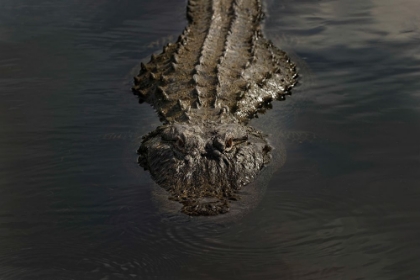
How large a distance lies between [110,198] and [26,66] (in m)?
3.79

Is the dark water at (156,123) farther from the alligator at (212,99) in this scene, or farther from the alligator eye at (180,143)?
the alligator eye at (180,143)

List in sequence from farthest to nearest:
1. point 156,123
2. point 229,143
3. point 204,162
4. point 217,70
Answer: point 217,70
point 156,123
point 229,143
point 204,162

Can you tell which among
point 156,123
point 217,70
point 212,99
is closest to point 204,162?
point 212,99

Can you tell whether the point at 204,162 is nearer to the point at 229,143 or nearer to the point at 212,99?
the point at 229,143

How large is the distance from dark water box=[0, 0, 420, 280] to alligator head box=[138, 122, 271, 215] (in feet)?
0.72

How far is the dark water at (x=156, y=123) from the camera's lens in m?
6.08

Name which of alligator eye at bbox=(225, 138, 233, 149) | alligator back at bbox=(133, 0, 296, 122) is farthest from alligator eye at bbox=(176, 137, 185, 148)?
alligator back at bbox=(133, 0, 296, 122)

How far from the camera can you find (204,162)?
7055 mm

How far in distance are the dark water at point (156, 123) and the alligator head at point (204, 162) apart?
0.22 metres

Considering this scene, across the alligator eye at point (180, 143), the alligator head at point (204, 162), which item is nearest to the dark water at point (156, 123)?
the alligator head at point (204, 162)

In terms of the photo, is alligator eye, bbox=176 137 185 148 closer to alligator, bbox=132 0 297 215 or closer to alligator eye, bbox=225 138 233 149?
alligator, bbox=132 0 297 215

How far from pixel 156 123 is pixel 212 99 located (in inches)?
30.1

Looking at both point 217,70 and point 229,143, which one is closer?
point 229,143

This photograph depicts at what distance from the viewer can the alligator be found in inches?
276
